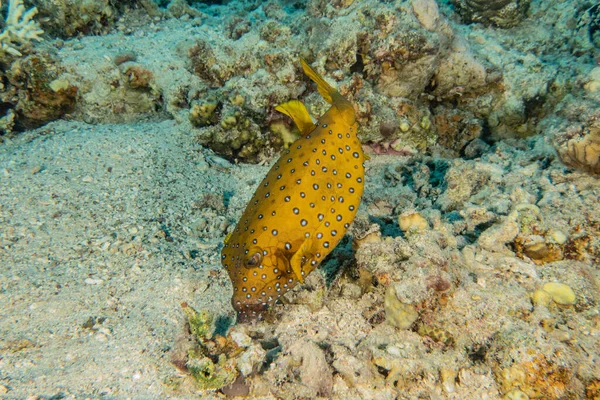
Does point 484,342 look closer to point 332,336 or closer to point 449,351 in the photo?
point 449,351

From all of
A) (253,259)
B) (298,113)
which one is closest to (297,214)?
(253,259)

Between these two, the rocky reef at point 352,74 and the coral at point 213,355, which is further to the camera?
the rocky reef at point 352,74

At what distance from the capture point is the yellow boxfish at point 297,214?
3682mm

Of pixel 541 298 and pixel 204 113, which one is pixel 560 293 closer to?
pixel 541 298

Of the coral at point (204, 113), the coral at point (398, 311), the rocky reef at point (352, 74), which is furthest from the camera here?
the coral at point (204, 113)

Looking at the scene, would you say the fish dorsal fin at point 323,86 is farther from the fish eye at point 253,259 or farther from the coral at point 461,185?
the coral at point 461,185

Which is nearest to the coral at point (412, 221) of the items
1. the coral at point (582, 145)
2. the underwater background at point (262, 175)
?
the underwater background at point (262, 175)

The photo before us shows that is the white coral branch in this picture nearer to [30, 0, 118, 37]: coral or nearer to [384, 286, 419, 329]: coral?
[30, 0, 118, 37]: coral

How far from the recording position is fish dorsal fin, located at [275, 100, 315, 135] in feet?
14.5

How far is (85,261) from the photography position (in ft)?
16.0

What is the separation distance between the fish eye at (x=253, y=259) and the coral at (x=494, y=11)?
958cm

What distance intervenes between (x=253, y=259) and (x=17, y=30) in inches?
327

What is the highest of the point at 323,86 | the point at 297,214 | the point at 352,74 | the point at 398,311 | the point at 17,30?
the point at 323,86

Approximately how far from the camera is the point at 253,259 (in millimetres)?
3590
